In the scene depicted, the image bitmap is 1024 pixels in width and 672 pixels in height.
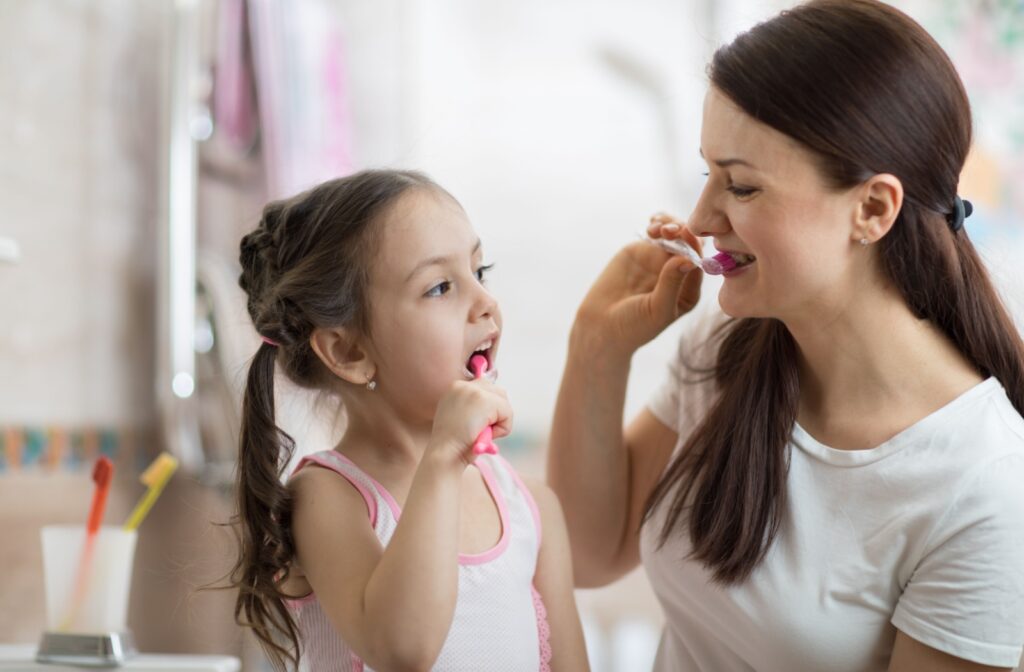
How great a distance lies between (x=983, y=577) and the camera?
102cm

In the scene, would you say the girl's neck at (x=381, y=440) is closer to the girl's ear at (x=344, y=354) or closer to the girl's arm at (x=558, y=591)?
the girl's ear at (x=344, y=354)

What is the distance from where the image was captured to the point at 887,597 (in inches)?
43.3

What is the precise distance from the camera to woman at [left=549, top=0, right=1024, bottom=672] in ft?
3.39

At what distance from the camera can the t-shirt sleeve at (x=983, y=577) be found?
3.35 ft

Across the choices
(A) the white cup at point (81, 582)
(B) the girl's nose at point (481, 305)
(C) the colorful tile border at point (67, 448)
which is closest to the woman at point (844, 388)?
(B) the girl's nose at point (481, 305)

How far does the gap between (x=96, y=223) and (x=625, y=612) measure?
150 cm

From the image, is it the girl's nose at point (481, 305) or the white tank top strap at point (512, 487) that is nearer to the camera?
the girl's nose at point (481, 305)

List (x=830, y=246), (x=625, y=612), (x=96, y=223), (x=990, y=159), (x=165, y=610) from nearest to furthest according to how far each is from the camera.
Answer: (x=830, y=246)
(x=96, y=223)
(x=165, y=610)
(x=990, y=159)
(x=625, y=612)

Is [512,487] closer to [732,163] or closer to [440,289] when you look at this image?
[440,289]

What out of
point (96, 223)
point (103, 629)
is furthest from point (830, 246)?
point (96, 223)

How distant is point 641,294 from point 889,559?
444 millimetres

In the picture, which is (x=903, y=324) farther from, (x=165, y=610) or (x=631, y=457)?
(x=165, y=610)

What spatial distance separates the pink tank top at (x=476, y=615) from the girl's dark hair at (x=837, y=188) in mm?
209

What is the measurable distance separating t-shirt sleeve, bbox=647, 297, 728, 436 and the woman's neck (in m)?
0.21
